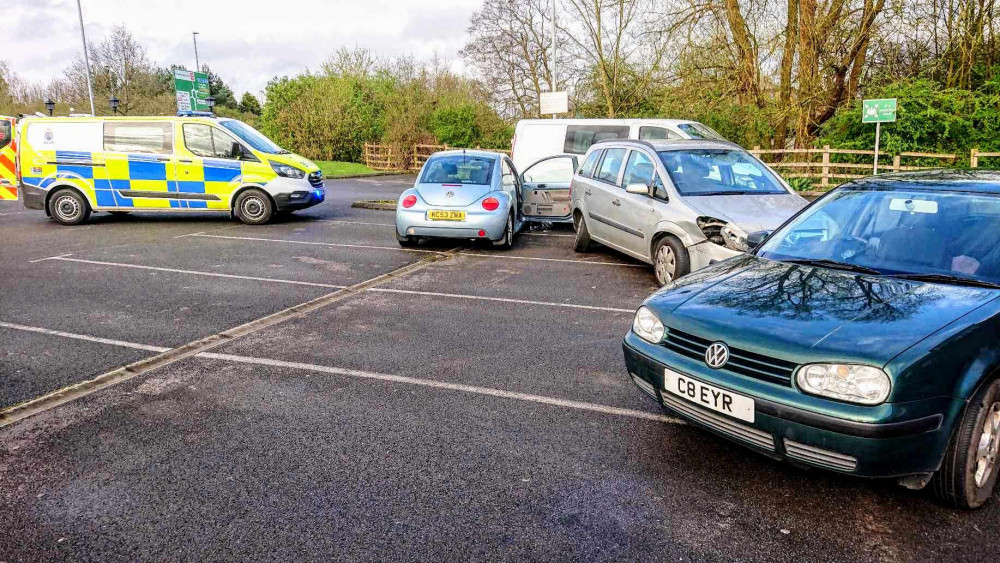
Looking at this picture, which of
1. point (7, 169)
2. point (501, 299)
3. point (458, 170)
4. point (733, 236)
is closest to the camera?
point (733, 236)

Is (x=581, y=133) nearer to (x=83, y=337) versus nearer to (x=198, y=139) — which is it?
(x=198, y=139)

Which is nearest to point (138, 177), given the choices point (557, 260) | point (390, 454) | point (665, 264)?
point (557, 260)

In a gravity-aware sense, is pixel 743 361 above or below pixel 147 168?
below

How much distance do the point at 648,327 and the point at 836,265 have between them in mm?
1164

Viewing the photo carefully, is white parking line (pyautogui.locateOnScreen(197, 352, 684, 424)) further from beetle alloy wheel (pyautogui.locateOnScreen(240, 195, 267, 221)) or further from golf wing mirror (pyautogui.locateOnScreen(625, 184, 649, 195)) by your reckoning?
beetle alloy wheel (pyautogui.locateOnScreen(240, 195, 267, 221))

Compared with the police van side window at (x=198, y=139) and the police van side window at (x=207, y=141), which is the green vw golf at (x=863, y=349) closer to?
the police van side window at (x=207, y=141)

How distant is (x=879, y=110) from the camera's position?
18828 mm

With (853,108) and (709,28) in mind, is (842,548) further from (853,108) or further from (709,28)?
(853,108)

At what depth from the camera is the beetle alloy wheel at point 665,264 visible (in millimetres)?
7883

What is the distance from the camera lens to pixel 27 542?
3072mm

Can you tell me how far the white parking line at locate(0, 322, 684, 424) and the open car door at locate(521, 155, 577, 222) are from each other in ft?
24.3

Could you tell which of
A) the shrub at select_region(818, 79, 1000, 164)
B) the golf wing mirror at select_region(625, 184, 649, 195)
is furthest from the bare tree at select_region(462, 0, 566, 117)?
the golf wing mirror at select_region(625, 184, 649, 195)

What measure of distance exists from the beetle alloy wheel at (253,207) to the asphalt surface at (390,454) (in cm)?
594

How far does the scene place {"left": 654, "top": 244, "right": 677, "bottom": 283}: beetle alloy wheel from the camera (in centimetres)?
788
